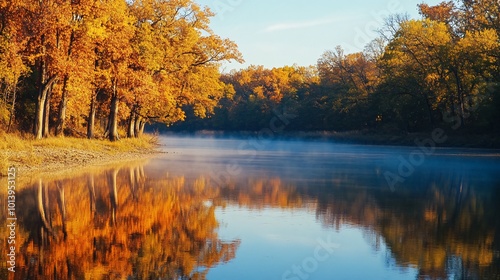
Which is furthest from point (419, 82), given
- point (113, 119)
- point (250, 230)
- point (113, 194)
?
point (250, 230)

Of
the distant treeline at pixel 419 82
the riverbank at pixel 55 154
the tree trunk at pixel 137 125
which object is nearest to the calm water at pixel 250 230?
the riverbank at pixel 55 154

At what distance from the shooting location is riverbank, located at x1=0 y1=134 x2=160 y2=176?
2648cm

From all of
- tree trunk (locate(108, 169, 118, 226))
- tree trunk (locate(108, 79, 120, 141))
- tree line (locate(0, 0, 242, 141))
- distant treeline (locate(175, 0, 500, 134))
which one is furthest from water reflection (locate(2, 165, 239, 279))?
distant treeline (locate(175, 0, 500, 134))

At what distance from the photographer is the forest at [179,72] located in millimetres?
36059

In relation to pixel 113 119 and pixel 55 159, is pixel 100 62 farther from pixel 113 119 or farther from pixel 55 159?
pixel 55 159

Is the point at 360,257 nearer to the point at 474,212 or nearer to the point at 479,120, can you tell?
the point at 474,212

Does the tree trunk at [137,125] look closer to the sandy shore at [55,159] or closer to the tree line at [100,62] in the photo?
the tree line at [100,62]

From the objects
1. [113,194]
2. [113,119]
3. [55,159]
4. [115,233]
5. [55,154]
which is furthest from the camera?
[113,119]

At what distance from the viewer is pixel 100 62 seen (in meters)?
43.7

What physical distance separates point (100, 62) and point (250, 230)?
3232 centimetres

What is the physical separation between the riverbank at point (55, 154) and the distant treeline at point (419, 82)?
36.7 metres

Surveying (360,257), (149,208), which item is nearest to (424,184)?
(149,208)

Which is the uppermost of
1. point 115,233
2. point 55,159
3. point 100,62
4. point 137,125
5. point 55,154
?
point 100,62

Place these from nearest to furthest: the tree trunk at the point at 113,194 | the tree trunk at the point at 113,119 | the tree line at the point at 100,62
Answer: the tree trunk at the point at 113,194
the tree line at the point at 100,62
the tree trunk at the point at 113,119
